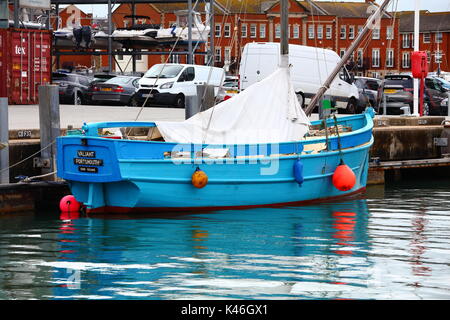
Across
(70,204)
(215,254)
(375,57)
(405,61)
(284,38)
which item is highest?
(375,57)

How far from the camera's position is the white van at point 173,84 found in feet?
110

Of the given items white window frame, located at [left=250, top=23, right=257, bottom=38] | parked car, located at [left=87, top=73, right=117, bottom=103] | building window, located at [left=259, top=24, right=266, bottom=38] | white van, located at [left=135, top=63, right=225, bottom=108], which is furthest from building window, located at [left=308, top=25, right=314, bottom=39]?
white van, located at [left=135, top=63, right=225, bottom=108]

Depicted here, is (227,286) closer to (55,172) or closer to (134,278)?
(134,278)

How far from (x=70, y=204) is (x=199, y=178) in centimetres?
231

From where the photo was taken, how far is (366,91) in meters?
36.3

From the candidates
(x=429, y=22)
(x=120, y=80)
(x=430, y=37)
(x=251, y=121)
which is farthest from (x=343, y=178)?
(x=429, y=22)

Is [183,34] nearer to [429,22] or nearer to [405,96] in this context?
[405,96]

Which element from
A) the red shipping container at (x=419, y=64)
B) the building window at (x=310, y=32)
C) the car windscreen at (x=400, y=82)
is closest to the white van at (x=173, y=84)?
the car windscreen at (x=400, y=82)

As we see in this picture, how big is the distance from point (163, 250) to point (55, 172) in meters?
4.29

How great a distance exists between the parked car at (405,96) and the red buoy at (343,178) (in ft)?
52.4

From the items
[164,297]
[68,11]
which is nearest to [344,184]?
[164,297]

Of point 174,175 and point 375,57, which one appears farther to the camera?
point 375,57

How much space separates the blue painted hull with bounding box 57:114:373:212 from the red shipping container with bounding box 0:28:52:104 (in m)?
12.8

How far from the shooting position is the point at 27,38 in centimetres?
3030
